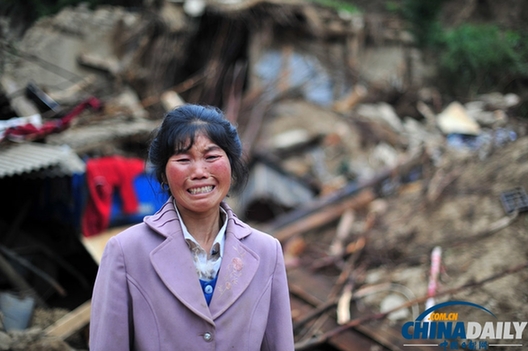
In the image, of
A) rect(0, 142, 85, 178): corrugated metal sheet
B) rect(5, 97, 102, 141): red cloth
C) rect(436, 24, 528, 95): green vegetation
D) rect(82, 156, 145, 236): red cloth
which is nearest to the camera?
rect(0, 142, 85, 178): corrugated metal sheet

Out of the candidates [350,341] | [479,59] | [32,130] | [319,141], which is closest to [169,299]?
[350,341]

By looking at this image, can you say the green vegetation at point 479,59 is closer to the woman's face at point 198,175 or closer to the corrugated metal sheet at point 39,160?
the corrugated metal sheet at point 39,160

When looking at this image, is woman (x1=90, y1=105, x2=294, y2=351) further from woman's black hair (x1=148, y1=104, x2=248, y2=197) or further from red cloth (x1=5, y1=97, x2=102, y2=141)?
red cloth (x1=5, y1=97, x2=102, y2=141)

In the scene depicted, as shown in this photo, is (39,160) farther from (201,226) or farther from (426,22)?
(426,22)

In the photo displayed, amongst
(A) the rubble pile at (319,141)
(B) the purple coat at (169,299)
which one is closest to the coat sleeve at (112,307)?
(B) the purple coat at (169,299)

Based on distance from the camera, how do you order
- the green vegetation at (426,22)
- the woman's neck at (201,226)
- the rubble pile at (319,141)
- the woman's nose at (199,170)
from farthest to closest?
the green vegetation at (426,22) < the rubble pile at (319,141) < the woman's neck at (201,226) < the woman's nose at (199,170)

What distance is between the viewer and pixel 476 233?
500cm

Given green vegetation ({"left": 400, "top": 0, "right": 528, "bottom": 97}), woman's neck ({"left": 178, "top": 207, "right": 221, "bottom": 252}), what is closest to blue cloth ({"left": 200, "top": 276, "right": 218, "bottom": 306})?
woman's neck ({"left": 178, "top": 207, "right": 221, "bottom": 252})

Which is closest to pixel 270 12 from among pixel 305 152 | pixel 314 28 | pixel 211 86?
pixel 314 28

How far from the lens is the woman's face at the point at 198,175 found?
5.04ft

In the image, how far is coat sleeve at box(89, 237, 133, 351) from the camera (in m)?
1.42

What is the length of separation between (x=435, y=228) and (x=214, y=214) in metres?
4.52

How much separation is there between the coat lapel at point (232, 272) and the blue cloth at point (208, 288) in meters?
0.03

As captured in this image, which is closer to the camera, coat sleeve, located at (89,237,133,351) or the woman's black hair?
coat sleeve, located at (89,237,133,351)
